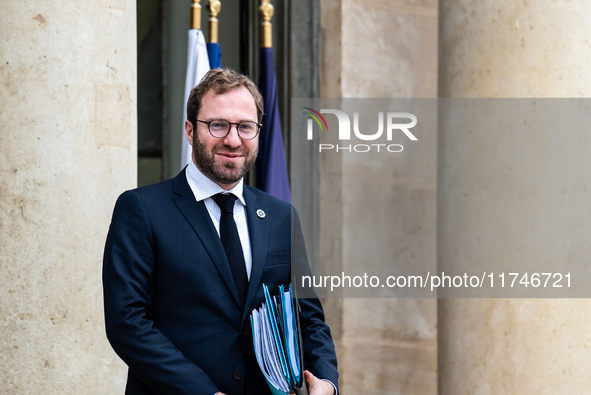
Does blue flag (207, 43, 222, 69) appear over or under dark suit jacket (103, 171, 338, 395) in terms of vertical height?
over

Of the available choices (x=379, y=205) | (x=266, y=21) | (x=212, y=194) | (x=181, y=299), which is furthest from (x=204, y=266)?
(x=379, y=205)

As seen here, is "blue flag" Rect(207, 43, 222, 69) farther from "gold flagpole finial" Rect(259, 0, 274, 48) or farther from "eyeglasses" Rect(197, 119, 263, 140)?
"eyeglasses" Rect(197, 119, 263, 140)

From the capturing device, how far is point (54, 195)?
3.55 meters

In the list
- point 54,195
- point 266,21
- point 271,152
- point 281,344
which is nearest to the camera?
point 281,344

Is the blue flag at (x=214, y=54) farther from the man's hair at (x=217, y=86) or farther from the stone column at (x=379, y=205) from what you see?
the man's hair at (x=217, y=86)

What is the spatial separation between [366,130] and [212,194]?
3351mm

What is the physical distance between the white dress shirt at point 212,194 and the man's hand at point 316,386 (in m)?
0.36

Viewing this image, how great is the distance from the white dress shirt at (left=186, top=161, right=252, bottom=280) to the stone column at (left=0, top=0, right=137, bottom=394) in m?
1.19

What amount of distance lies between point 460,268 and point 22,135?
2.37 metres

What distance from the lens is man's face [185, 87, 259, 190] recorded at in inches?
96.4

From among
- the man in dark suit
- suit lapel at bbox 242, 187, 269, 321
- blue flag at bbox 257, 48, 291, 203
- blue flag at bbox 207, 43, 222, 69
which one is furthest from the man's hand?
blue flag at bbox 207, 43, 222, 69

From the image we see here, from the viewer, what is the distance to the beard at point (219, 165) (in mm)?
2465

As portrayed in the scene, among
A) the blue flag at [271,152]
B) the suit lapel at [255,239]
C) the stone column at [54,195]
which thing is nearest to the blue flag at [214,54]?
the blue flag at [271,152]

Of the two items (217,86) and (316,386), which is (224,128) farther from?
(316,386)
